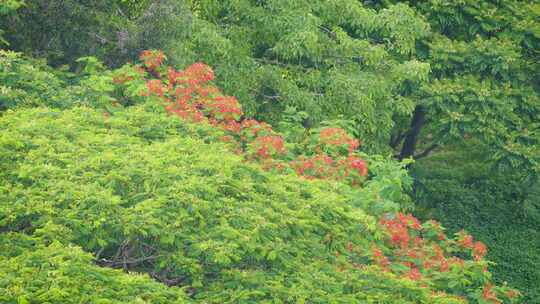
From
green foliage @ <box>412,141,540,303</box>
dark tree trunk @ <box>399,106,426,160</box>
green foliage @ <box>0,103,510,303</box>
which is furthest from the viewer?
green foliage @ <box>412,141,540,303</box>

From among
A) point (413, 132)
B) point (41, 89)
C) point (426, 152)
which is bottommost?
point (426, 152)

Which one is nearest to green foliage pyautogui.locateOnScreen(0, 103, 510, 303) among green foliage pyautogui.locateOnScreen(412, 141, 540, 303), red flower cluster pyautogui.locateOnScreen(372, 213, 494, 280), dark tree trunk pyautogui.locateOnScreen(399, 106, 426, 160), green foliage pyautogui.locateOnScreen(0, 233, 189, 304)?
green foliage pyautogui.locateOnScreen(0, 233, 189, 304)

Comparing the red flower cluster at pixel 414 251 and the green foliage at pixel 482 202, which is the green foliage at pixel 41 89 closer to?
the red flower cluster at pixel 414 251

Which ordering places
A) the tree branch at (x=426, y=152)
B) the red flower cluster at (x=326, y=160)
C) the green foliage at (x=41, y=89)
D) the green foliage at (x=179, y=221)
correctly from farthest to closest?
the tree branch at (x=426, y=152) < the green foliage at (x=41, y=89) < the red flower cluster at (x=326, y=160) < the green foliage at (x=179, y=221)

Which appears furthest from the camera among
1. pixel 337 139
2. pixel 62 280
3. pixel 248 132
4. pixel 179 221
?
pixel 337 139

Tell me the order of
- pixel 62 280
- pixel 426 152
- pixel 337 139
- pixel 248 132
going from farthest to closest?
pixel 426 152 → pixel 337 139 → pixel 248 132 → pixel 62 280

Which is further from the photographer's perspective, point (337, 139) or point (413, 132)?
point (413, 132)

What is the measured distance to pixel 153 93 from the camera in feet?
36.4

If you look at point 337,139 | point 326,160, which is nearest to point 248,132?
point 326,160

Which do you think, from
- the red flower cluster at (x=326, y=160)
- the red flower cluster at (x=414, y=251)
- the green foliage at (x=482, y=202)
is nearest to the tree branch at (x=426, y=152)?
the green foliage at (x=482, y=202)

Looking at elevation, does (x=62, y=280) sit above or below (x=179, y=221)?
above

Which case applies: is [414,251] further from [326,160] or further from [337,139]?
[337,139]

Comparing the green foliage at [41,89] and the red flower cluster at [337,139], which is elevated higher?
the green foliage at [41,89]

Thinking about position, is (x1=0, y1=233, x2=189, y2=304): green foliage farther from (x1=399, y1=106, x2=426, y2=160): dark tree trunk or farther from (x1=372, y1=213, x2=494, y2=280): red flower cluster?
(x1=399, y1=106, x2=426, y2=160): dark tree trunk
